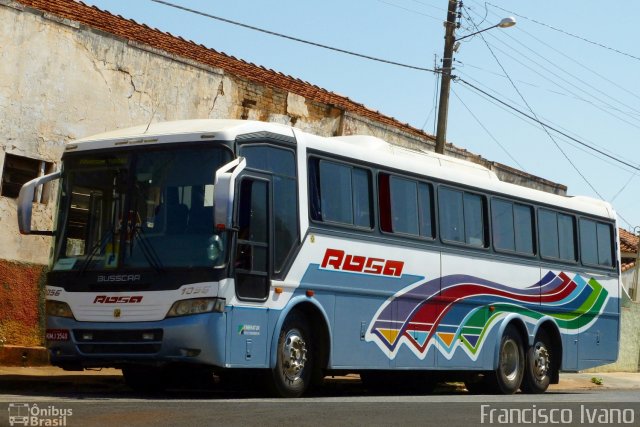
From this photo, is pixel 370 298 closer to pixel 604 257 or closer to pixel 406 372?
pixel 406 372

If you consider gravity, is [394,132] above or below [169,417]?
above

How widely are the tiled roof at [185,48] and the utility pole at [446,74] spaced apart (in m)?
2.46

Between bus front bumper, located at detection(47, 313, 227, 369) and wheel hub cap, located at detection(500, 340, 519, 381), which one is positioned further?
wheel hub cap, located at detection(500, 340, 519, 381)

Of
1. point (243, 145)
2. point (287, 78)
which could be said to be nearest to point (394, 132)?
point (287, 78)

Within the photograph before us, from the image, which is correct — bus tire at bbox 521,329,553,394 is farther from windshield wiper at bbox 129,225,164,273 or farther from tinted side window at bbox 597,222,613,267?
windshield wiper at bbox 129,225,164,273

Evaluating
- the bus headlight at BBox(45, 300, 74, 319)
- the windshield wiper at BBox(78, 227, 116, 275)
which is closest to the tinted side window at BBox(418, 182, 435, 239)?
Result: the windshield wiper at BBox(78, 227, 116, 275)

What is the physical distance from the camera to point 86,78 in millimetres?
18344

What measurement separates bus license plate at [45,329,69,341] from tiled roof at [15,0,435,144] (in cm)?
655

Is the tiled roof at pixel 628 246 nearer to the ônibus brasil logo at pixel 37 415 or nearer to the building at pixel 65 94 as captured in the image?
the building at pixel 65 94

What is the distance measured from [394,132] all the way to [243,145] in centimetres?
1432

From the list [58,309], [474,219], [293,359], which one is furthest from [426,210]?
[58,309]

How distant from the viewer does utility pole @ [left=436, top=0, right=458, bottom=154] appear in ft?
74.2

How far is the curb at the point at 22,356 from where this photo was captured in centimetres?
1630

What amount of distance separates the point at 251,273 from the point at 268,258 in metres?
0.34
